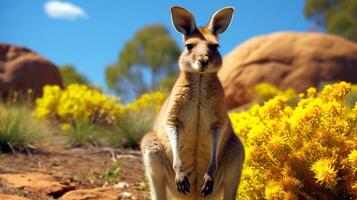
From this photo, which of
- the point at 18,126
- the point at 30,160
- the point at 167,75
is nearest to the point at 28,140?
the point at 18,126

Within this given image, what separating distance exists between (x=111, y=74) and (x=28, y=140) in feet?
95.2

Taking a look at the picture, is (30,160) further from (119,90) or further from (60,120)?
(119,90)

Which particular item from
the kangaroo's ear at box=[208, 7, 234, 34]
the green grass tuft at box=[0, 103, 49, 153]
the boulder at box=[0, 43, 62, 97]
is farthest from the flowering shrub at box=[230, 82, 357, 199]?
the boulder at box=[0, 43, 62, 97]

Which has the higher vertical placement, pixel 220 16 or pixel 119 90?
pixel 220 16

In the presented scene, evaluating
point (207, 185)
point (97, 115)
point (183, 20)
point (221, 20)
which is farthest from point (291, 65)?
point (207, 185)

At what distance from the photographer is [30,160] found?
8391mm

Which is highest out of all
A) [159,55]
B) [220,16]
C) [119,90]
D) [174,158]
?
[220,16]

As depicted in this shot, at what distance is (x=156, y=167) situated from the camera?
4359 mm

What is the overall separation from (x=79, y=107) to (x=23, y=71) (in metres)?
5.63

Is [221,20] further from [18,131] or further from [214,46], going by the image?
[18,131]

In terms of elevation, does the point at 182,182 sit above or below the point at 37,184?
above

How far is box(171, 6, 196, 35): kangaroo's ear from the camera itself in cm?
462

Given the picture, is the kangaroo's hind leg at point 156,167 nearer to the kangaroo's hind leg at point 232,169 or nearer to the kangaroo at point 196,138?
the kangaroo at point 196,138

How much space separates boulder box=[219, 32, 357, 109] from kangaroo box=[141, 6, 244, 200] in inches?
544
